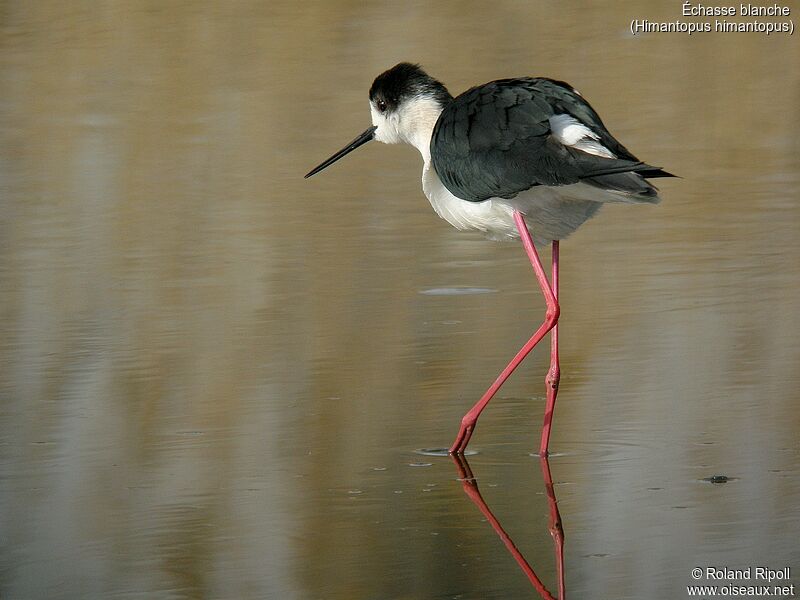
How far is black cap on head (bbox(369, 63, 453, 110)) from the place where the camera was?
17.8ft

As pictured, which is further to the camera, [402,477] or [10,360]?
[10,360]

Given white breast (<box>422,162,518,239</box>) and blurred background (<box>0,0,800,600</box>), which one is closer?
blurred background (<box>0,0,800,600</box>)

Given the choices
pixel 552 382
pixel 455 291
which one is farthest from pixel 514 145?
pixel 455 291

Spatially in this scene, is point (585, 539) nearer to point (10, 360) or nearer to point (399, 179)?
point (10, 360)

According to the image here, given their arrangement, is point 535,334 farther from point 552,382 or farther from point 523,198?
point 523,198

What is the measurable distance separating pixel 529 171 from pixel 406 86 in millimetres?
1008

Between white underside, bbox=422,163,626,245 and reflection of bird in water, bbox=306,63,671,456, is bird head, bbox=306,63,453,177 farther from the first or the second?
white underside, bbox=422,163,626,245

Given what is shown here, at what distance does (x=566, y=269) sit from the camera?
6.21 meters

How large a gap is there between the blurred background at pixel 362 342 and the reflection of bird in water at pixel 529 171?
1.16ft

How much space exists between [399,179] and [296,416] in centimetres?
329

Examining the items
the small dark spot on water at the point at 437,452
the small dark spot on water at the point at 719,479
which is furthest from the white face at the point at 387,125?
the small dark spot on water at the point at 719,479

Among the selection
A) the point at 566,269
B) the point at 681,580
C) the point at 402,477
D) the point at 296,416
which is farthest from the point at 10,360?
the point at 681,580

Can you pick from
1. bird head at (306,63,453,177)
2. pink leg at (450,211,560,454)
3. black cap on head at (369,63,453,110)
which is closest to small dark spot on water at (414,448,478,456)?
pink leg at (450,211,560,454)

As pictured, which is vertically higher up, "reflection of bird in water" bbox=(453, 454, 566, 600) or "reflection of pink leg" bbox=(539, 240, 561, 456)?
"reflection of pink leg" bbox=(539, 240, 561, 456)
